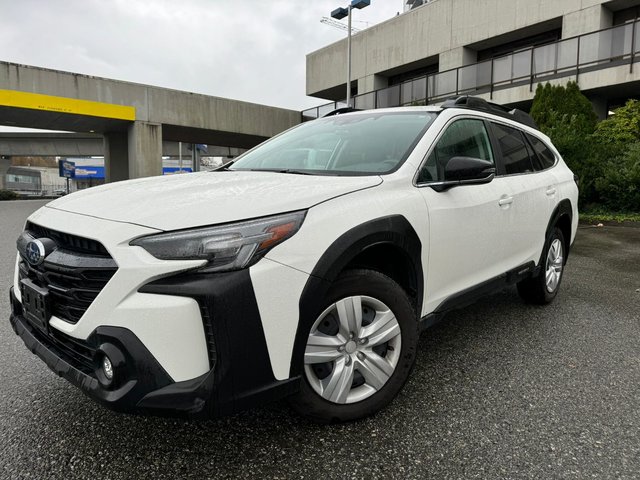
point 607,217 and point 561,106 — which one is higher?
point 561,106

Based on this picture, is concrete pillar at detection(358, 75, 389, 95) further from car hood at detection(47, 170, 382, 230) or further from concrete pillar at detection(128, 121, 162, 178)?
car hood at detection(47, 170, 382, 230)

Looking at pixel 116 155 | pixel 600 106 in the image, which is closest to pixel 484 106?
pixel 600 106

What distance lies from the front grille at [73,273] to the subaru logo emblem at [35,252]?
0.03 metres

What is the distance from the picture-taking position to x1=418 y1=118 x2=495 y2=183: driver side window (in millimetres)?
2816

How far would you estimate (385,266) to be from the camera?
8.44ft

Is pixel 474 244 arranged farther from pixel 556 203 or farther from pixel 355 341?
pixel 556 203

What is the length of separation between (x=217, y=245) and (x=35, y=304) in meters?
1.00

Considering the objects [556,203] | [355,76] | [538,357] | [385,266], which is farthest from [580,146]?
[355,76]

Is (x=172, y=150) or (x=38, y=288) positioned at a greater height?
(x=172, y=150)

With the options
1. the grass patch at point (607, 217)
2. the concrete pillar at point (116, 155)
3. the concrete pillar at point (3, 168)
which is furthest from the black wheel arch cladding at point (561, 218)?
the concrete pillar at point (3, 168)

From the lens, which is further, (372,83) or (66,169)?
(66,169)

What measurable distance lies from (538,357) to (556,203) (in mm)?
1640

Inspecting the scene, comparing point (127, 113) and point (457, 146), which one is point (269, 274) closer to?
point (457, 146)

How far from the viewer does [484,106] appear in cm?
365
